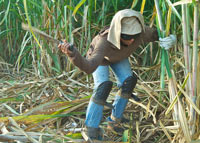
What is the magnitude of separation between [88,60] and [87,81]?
123cm

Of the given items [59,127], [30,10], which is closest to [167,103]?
[59,127]

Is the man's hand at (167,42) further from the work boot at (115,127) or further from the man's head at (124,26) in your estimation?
the work boot at (115,127)

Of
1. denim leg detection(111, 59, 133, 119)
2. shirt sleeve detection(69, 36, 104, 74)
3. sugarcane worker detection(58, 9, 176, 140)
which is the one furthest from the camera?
denim leg detection(111, 59, 133, 119)

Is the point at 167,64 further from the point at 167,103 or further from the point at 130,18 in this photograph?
the point at 167,103

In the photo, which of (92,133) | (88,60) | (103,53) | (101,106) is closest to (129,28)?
(103,53)

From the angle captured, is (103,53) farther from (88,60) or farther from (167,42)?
(167,42)

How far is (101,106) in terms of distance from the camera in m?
1.71

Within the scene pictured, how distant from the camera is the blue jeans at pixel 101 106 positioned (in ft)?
5.62

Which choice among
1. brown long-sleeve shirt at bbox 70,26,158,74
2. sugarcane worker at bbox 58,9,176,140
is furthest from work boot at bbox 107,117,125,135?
brown long-sleeve shirt at bbox 70,26,158,74

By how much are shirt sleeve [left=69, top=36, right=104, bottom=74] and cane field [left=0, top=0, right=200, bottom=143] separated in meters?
0.27

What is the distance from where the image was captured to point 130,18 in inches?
62.0

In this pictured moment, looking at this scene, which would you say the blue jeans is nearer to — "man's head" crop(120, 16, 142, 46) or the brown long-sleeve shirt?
the brown long-sleeve shirt

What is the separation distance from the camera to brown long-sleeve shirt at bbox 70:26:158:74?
1396mm

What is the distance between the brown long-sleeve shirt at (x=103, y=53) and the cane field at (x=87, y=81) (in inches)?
5.0
